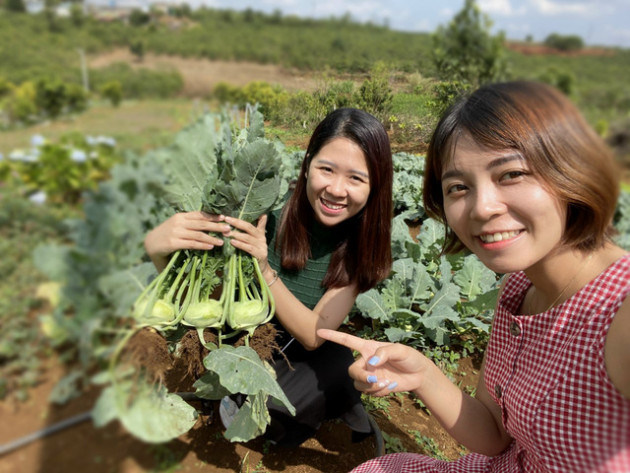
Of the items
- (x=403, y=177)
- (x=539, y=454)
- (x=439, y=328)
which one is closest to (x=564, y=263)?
(x=539, y=454)

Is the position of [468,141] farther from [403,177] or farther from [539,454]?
[403,177]

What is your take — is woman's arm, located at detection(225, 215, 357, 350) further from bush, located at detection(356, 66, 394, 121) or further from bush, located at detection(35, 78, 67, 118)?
bush, located at detection(356, 66, 394, 121)

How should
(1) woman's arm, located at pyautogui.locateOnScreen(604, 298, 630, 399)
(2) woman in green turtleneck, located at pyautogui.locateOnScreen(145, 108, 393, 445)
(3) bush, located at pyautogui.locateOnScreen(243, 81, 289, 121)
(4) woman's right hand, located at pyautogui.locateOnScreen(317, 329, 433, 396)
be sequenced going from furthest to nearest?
(2) woman in green turtleneck, located at pyautogui.locateOnScreen(145, 108, 393, 445) < (3) bush, located at pyautogui.locateOnScreen(243, 81, 289, 121) < (4) woman's right hand, located at pyautogui.locateOnScreen(317, 329, 433, 396) < (1) woman's arm, located at pyautogui.locateOnScreen(604, 298, 630, 399)

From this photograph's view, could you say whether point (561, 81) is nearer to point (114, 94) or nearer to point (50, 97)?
point (114, 94)

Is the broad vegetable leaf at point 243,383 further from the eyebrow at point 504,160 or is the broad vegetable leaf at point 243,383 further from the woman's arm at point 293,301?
the eyebrow at point 504,160

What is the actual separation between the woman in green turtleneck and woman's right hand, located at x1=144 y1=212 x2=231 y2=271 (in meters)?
0.06

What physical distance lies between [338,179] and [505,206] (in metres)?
0.67

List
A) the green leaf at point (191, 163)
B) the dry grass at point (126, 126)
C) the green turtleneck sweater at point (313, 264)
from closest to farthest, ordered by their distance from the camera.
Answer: the dry grass at point (126, 126)
the green leaf at point (191, 163)
the green turtleneck sweater at point (313, 264)

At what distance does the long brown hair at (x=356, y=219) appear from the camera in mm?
1528

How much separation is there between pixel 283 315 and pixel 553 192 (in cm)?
90

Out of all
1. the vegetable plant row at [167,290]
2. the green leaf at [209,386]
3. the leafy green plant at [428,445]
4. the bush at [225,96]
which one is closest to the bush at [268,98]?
the bush at [225,96]

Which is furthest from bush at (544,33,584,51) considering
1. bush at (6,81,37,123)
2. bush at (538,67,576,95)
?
bush at (6,81,37,123)

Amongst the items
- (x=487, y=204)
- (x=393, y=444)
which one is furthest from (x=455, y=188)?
(x=393, y=444)

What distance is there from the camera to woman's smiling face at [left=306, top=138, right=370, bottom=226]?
153 cm
